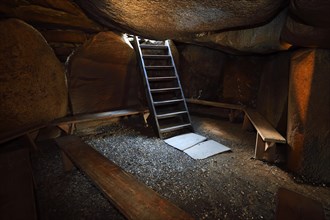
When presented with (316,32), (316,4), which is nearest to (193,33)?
(316,32)

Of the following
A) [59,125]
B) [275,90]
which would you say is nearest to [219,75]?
[275,90]

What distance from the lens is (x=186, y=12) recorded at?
266cm

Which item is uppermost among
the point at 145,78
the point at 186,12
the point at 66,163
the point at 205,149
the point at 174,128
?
→ the point at 186,12

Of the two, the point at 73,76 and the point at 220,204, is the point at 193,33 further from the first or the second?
the point at 220,204

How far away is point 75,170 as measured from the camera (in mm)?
2943

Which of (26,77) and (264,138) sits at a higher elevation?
(26,77)

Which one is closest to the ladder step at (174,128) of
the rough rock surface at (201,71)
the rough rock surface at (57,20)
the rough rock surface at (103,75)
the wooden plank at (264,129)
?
the wooden plank at (264,129)

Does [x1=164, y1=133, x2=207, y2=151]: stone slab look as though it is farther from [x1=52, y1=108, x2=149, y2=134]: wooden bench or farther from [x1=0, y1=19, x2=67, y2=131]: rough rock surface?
[x1=0, y1=19, x2=67, y2=131]: rough rock surface

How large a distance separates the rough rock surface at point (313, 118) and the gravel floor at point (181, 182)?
0.85 feet

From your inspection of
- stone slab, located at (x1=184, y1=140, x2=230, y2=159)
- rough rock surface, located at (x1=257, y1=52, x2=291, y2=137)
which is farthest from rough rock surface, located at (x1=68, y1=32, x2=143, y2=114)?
rough rock surface, located at (x1=257, y1=52, x2=291, y2=137)

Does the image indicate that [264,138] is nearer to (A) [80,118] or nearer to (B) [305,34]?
(B) [305,34]

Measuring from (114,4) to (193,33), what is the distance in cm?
181

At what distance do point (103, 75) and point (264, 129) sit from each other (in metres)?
3.82

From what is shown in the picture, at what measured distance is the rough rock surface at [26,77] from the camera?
3.19 metres
